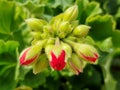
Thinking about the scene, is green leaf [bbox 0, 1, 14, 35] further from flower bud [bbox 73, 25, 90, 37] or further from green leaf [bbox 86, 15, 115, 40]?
flower bud [bbox 73, 25, 90, 37]

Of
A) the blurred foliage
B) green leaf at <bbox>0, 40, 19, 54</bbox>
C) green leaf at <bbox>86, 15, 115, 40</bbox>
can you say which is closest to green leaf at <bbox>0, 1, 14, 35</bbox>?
the blurred foliage

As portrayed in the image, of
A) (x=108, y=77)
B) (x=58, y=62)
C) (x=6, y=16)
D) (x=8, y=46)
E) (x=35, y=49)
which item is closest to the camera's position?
(x=58, y=62)

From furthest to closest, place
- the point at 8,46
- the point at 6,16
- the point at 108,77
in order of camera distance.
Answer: the point at 108,77
the point at 6,16
the point at 8,46

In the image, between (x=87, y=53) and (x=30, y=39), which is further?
(x=30, y=39)

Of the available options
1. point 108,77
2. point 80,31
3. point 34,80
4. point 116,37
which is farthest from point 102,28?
point 80,31

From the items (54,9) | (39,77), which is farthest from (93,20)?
(39,77)

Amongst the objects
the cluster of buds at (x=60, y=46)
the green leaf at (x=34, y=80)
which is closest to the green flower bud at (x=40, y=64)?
the cluster of buds at (x=60, y=46)

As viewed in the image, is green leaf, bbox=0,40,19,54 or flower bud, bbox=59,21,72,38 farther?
green leaf, bbox=0,40,19,54

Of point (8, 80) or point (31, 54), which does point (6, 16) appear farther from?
point (31, 54)
